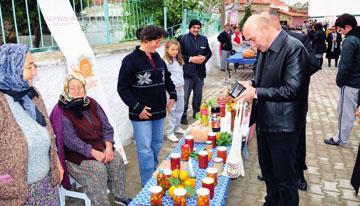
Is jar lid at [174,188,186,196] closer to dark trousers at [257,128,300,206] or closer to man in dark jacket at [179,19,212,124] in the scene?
dark trousers at [257,128,300,206]

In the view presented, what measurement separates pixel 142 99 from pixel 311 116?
4.29 m

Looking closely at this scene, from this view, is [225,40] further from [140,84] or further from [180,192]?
[180,192]

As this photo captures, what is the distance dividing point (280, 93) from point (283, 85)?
A: 86mm

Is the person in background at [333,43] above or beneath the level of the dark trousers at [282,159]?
above

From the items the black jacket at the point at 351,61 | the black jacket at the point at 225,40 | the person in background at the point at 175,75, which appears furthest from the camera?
the black jacket at the point at 225,40

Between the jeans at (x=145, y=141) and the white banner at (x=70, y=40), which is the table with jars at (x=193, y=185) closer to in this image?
the jeans at (x=145, y=141)

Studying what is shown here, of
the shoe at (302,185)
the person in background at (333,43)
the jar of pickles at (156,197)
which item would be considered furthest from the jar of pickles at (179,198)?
the person in background at (333,43)

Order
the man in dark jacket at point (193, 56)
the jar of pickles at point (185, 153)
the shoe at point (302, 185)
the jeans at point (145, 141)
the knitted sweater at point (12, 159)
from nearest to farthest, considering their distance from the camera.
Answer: the knitted sweater at point (12, 159), the jar of pickles at point (185, 153), the jeans at point (145, 141), the shoe at point (302, 185), the man in dark jacket at point (193, 56)

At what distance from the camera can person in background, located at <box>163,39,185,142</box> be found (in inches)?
183

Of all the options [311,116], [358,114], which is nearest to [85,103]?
[358,114]

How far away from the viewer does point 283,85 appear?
2346mm

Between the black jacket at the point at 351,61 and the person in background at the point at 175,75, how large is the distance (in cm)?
227

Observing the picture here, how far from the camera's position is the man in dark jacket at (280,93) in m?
2.29

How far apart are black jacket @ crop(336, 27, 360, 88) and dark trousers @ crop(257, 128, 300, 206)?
218 centimetres
